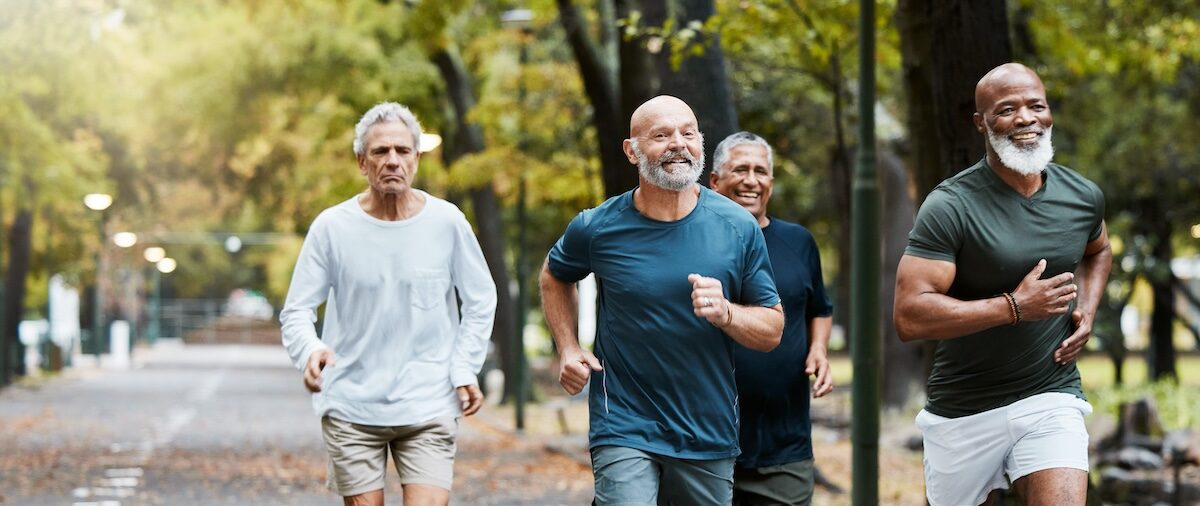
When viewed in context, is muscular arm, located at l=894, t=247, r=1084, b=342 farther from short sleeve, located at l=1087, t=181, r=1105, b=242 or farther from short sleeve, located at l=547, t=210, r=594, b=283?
short sleeve, located at l=547, t=210, r=594, b=283

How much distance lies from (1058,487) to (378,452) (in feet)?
7.86

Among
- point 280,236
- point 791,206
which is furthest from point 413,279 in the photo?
point 280,236

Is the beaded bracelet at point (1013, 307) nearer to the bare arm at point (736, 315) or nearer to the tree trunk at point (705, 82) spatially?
the bare arm at point (736, 315)

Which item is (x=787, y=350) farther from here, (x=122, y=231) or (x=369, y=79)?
(x=122, y=231)

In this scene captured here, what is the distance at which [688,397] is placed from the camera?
539 centimetres

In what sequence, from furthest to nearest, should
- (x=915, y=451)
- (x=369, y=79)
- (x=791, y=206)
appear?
(x=791, y=206)
(x=369, y=79)
(x=915, y=451)

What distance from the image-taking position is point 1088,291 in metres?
5.86

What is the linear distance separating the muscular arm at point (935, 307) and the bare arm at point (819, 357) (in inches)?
31.6

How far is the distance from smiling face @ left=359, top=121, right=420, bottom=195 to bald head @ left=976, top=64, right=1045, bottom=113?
2037mm

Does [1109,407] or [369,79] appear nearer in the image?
[1109,407]

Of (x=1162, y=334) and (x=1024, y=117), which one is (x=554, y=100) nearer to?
(x=1024, y=117)

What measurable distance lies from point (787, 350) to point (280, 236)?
8855cm

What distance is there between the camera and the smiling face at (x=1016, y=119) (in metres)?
5.61

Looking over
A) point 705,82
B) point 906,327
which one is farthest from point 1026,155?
point 705,82
